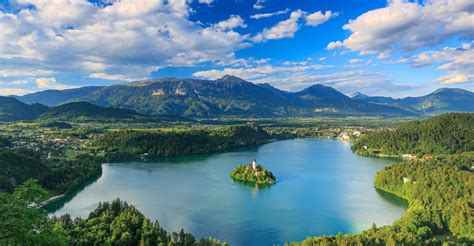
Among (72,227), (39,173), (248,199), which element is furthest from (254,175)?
(72,227)

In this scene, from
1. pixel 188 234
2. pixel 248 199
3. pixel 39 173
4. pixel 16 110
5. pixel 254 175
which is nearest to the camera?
pixel 188 234

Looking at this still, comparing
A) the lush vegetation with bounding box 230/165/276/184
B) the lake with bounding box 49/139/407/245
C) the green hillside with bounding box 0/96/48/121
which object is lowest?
the lake with bounding box 49/139/407/245

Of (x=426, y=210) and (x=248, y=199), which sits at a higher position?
(x=426, y=210)

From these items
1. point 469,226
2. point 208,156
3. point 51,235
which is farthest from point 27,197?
point 208,156

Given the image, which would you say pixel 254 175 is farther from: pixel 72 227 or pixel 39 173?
pixel 72 227

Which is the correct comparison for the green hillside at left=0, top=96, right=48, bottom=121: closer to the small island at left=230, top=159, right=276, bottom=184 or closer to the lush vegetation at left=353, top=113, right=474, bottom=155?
the small island at left=230, top=159, right=276, bottom=184

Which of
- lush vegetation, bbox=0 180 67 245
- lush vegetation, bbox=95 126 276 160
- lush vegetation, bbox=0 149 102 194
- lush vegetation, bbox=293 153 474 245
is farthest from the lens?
lush vegetation, bbox=95 126 276 160

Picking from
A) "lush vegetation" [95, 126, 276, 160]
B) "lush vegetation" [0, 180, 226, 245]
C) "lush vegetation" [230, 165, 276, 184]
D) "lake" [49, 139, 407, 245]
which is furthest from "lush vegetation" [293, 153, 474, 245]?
"lush vegetation" [95, 126, 276, 160]
